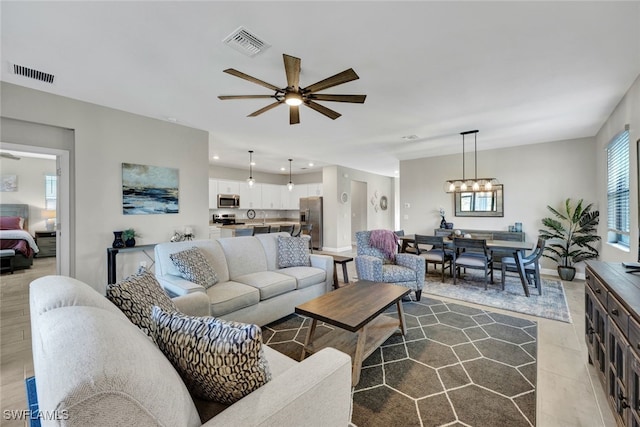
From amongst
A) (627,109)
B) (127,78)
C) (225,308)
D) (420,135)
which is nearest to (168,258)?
(225,308)

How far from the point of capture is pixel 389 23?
1.99 m

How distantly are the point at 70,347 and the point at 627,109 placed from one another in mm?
5040

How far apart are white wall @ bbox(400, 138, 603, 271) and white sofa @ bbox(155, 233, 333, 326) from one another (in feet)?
13.1

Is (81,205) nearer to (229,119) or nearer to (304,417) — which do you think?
(229,119)

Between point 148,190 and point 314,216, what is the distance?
5071 mm

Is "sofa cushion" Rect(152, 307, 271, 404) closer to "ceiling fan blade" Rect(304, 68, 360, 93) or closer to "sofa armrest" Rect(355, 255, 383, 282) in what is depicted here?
"ceiling fan blade" Rect(304, 68, 360, 93)

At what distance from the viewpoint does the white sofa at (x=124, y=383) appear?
0.63 meters

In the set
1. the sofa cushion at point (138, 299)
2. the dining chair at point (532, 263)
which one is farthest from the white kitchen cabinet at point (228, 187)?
the dining chair at point (532, 263)

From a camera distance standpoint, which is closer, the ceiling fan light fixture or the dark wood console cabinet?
the dark wood console cabinet

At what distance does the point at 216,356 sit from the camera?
974mm

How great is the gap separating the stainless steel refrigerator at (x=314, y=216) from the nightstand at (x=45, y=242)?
652cm

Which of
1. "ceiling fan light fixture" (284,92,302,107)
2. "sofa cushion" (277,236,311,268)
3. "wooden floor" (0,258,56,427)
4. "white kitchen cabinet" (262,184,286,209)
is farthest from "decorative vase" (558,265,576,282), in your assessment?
"white kitchen cabinet" (262,184,286,209)

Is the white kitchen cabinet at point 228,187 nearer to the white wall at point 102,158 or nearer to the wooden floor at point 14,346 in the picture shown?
the white wall at point 102,158

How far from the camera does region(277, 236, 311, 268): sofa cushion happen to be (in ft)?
12.1
